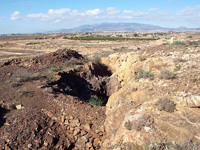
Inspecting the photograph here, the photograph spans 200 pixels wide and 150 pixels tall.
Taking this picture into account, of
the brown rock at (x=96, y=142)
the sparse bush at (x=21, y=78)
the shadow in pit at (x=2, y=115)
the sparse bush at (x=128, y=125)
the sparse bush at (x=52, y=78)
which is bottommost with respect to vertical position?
the brown rock at (x=96, y=142)

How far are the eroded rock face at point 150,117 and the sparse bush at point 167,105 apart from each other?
54 millimetres

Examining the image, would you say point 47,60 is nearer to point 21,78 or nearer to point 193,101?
point 21,78

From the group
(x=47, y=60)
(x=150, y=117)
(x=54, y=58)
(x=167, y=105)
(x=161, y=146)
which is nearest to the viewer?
(x=161, y=146)

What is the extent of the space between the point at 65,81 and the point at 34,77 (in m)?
1.84

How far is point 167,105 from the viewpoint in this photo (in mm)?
4152

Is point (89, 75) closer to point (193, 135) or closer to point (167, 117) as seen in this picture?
point (167, 117)

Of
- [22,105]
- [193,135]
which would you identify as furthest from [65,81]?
[193,135]

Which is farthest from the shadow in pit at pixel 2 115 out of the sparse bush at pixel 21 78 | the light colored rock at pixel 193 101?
the light colored rock at pixel 193 101

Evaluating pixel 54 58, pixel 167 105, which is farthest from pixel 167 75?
pixel 54 58

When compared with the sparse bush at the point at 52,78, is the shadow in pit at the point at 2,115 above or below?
below

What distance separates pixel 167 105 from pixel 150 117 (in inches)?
23.4

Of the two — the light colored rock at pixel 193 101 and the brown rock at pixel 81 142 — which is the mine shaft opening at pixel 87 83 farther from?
the light colored rock at pixel 193 101

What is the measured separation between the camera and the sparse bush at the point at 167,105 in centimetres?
413

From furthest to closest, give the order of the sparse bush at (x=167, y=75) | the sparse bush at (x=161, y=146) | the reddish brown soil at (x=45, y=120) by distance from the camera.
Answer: the sparse bush at (x=167, y=75), the reddish brown soil at (x=45, y=120), the sparse bush at (x=161, y=146)
